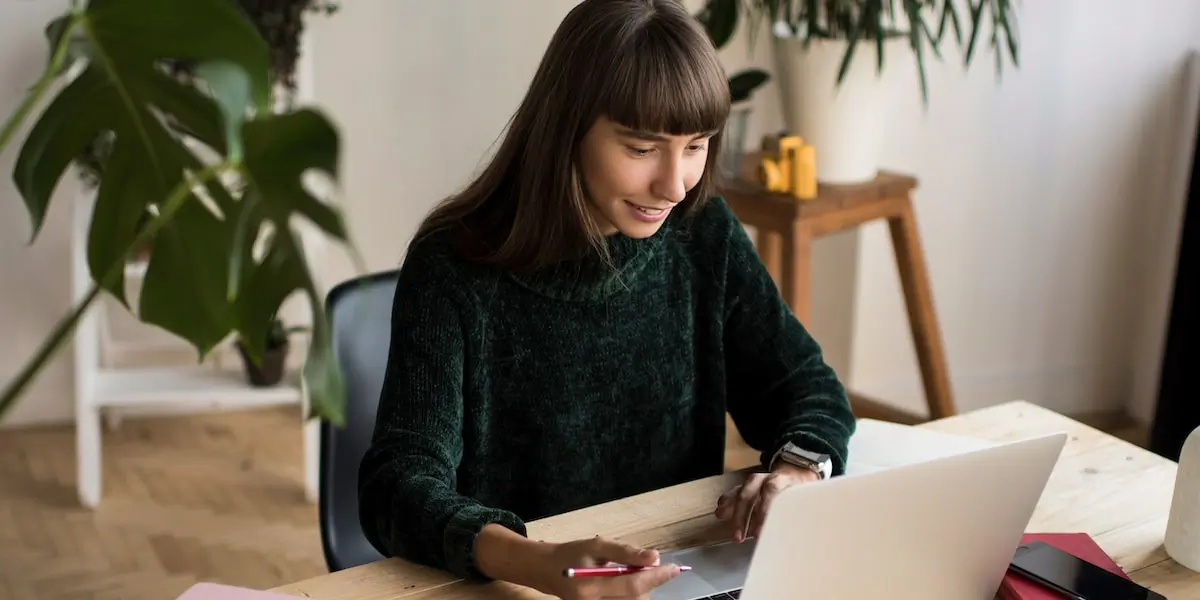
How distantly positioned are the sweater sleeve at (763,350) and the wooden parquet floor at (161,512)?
130cm

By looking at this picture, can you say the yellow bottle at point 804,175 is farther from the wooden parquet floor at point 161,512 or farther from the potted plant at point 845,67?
the wooden parquet floor at point 161,512

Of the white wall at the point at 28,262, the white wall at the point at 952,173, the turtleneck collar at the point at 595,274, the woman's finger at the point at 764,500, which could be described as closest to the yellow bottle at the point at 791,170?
the white wall at the point at 952,173

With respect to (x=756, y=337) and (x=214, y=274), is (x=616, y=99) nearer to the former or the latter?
(x=756, y=337)

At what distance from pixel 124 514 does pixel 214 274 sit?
2.31m

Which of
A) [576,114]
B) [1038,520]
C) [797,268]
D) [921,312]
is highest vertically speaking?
[576,114]

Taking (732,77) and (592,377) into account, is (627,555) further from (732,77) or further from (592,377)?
(732,77)

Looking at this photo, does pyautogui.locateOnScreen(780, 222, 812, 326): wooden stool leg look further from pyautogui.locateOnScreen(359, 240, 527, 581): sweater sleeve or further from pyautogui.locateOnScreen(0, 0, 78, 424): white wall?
A: pyautogui.locateOnScreen(0, 0, 78, 424): white wall

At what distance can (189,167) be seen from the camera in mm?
717

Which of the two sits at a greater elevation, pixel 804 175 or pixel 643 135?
pixel 643 135

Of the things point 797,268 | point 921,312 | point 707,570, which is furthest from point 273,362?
point 707,570

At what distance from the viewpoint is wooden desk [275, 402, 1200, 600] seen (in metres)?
1.18

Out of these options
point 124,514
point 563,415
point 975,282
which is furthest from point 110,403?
point 975,282

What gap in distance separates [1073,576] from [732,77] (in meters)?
1.69

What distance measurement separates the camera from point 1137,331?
347 centimetres
